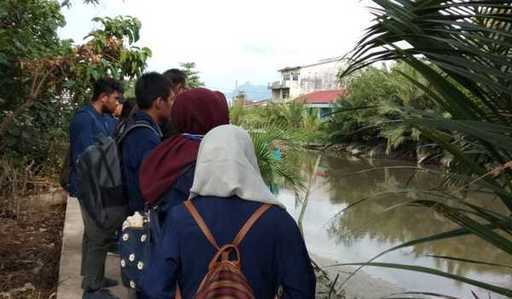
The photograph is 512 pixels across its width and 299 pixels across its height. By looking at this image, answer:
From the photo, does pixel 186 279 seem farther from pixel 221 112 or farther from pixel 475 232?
pixel 475 232

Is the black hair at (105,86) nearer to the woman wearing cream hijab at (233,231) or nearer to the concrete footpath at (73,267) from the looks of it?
the concrete footpath at (73,267)

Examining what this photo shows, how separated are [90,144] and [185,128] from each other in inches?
58.5

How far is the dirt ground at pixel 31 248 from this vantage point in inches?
139

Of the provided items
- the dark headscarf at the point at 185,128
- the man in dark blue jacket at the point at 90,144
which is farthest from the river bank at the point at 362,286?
the dark headscarf at the point at 185,128

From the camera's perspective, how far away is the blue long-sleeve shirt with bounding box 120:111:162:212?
247cm

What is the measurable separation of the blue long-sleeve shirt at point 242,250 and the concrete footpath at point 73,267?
45.2 inches

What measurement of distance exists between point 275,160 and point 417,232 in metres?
4.60

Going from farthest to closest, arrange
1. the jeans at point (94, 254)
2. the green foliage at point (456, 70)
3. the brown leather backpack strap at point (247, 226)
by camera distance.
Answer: the jeans at point (94, 254)
the brown leather backpack strap at point (247, 226)
the green foliage at point (456, 70)

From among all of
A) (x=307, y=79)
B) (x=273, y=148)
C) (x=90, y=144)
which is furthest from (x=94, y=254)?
(x=307, y=79)

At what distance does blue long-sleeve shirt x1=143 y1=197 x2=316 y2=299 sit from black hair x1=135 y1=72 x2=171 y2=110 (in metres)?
1.16

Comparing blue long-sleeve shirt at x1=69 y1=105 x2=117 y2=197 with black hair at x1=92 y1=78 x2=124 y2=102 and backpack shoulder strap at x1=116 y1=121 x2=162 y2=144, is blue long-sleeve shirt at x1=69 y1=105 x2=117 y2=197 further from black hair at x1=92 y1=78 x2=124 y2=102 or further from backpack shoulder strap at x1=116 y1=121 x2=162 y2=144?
backpack shoulder strap at x1=116 y1=121 x2=162 y2=144

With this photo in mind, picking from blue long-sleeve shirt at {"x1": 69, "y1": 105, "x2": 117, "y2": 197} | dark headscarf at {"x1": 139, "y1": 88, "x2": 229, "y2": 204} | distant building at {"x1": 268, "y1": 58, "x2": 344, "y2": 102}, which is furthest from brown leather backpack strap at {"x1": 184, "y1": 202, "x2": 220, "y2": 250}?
distant building at {"x1": 268, "y1": 58, "x2": 344, "y2": 102}

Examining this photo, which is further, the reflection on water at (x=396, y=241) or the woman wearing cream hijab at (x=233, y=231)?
the reflection on water at (x=396, y=241)

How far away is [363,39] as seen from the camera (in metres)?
1.33
